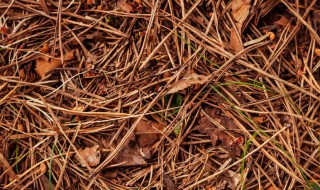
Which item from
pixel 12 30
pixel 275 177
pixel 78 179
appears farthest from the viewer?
pixel 12 30

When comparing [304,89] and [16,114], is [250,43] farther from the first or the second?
[16,114]

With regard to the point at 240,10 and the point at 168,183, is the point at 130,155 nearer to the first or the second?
the point at 168,183

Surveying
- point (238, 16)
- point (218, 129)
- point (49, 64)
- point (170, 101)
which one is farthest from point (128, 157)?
point (238, 16)

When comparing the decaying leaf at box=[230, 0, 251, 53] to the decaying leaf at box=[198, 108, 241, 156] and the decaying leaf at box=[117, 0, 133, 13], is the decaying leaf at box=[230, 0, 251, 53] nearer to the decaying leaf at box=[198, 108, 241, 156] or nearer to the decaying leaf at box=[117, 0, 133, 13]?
the decaying leaf at box=[198, 108, 241, 156]

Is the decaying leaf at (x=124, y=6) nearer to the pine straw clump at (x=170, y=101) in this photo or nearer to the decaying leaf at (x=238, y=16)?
the pine straw clump at (x=170, y=101)

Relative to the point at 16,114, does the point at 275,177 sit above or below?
below

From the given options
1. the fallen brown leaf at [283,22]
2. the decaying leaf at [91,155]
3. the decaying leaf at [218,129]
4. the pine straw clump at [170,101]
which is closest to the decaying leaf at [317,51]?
the pine straw clump at [170,101]

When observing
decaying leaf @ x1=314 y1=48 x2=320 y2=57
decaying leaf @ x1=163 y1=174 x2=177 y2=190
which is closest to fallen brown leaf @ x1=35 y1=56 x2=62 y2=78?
decaying leaf @ x1=163 y1=174 x2=177 y2=190

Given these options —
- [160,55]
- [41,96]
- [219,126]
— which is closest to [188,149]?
[219,126]
